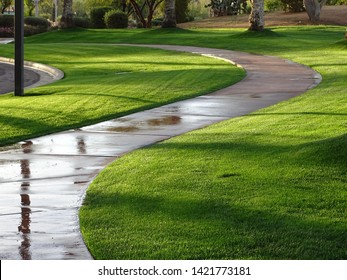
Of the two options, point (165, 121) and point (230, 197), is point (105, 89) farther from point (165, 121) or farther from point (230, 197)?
point (230, 197)

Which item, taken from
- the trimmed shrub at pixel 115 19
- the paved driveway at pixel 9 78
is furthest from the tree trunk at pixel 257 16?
the trimmed shrub at pixel 115 19

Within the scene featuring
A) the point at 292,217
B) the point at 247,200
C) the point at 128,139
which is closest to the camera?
the point at 292,217

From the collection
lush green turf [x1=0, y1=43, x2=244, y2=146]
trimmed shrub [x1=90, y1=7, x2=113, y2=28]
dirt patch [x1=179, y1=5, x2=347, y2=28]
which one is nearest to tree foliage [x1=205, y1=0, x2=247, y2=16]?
dirt patch [x1=179, y1=5, x2=347, y2=28]

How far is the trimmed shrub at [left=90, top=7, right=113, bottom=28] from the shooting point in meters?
65.7

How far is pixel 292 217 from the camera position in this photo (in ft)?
27.8

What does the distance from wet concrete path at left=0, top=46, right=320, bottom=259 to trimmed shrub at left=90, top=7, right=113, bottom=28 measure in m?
44.0

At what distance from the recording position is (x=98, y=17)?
65.8 meters

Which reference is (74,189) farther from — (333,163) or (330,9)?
(330,9)

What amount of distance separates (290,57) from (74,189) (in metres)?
22.1

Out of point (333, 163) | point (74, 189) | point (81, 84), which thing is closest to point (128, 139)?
point (74, 189)

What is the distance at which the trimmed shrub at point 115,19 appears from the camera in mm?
63656

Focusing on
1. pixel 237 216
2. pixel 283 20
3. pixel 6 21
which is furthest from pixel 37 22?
pixel 237 216

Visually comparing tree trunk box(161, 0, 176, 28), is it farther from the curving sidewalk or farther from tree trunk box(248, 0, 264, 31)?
the curving sidewalk

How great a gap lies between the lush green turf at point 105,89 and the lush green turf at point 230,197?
10.2ft
